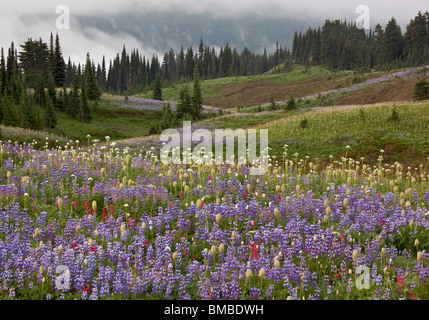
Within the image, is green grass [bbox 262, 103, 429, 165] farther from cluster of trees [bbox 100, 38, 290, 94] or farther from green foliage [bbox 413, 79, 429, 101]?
cluster of trees [bbox 100, 38, 290, 94]

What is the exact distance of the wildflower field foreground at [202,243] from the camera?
4586mm

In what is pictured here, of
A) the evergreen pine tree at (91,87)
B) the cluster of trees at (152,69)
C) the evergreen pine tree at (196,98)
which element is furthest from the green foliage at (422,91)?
the cluster of trees at (152,69)

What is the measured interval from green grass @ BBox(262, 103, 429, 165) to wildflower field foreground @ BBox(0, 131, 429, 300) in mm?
17796

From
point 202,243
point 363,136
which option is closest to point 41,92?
point 363,136

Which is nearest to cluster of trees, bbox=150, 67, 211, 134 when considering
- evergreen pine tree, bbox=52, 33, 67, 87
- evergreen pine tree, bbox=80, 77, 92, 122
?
evergreen pine tree, bbox=80, 77, 92, 122

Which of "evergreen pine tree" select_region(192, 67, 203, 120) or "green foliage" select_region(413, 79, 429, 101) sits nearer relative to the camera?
"green foliage" select_region(413, 79, 429, 101)

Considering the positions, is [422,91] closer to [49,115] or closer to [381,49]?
[49,115]

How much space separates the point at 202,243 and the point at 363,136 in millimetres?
25002

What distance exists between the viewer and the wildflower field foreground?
4586 mm

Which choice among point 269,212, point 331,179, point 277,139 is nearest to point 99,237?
point 269,212

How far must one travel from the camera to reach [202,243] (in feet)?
19.1

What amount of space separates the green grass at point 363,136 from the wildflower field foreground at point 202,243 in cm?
1780
